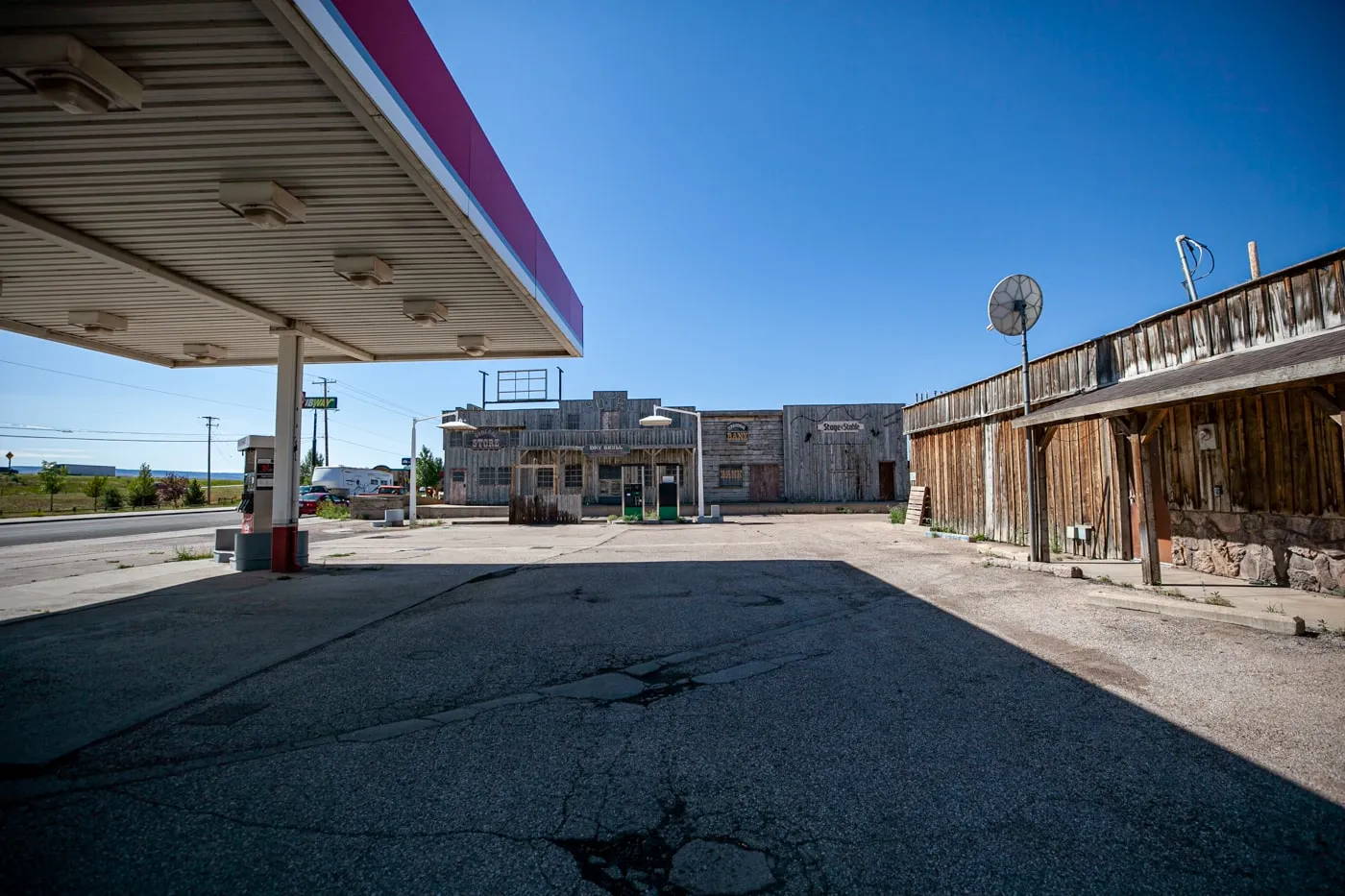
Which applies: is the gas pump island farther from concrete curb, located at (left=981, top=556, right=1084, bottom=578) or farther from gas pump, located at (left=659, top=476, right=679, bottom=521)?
gas pump, located at (left=659, top=476, right=679, bottom=521)

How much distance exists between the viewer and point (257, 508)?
11.6 metres

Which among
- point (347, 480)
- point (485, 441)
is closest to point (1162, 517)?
point (485, 441)

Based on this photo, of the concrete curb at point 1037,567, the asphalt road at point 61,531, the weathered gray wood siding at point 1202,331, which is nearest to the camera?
the weathered gray wood siding at point 1202,331

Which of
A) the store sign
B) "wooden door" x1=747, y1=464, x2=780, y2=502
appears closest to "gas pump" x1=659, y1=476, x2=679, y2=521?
"wooden door" x1=747, y1=464, x2=780, y2=502

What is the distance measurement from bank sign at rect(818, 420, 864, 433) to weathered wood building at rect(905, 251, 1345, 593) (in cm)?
2148

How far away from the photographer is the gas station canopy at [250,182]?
14.5 ft

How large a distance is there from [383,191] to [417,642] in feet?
15.6

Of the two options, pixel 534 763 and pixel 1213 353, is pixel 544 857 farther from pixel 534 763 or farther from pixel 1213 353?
pixel 1213 353

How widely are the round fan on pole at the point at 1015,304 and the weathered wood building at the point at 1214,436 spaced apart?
0.94m

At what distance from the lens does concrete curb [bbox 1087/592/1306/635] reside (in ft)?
18.9

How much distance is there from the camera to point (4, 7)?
4148mm

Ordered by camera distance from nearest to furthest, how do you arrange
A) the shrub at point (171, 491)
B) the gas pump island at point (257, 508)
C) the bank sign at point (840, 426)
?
the gas pump island at point (257, 508) < the bank sign at point (840, 426) < the shrub at point (171, 491)

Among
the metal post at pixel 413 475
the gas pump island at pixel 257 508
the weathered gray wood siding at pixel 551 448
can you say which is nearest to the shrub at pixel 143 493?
the weathered gray wood siding at pixel 551 448

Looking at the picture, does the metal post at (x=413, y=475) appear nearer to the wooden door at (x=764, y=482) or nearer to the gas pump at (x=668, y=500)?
the gas pump at (x=668, y=500)
